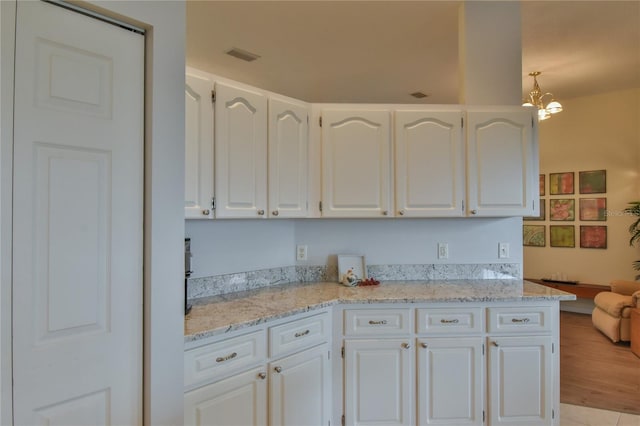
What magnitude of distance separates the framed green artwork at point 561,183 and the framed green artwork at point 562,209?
4.5 inches

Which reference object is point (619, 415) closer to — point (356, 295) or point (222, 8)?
point (356, 295)

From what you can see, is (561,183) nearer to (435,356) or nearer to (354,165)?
(354,165)

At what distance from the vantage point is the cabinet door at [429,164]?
261cm

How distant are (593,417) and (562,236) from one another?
3540 millimetres

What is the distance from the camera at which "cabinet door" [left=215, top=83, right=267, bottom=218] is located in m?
2.07

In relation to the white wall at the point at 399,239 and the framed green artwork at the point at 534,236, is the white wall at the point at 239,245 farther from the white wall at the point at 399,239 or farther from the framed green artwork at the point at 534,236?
the framed green artwork at the point at 534,236

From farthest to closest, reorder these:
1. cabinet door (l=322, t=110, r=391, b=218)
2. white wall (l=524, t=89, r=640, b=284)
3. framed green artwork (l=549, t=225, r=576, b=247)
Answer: framed green artwork (l=549, t=225, r=576, b=247), white wall (l=524, t=89, r=640, b=284), cabinet door (l=322, t=110, r=391, b=218)

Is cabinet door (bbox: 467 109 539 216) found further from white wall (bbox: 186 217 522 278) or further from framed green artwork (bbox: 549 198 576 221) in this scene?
framed green artwork (bbox: 549 198 576 221)

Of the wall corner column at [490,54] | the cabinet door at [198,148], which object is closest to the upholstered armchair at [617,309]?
the wall corner column at [490,54]

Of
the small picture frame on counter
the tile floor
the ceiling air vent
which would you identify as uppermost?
the ceiling air vent

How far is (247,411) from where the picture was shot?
178 cm

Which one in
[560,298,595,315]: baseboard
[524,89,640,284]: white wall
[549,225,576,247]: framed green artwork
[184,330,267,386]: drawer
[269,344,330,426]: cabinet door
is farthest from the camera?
[549,225,576,247]: framed green artwork

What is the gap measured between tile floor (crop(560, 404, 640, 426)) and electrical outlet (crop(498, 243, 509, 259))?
3.70 ft

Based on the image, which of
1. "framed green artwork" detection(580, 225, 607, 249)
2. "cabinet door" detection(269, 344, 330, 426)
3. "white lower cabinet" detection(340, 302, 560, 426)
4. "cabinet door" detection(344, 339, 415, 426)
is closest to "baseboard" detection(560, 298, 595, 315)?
"framed green artwork" detection(580, 225, 607, 249)
